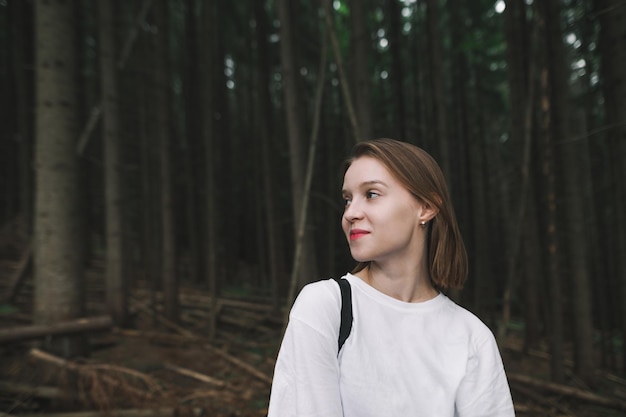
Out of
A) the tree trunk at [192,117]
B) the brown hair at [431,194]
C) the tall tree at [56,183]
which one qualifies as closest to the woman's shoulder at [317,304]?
the brown hair at [431,194]

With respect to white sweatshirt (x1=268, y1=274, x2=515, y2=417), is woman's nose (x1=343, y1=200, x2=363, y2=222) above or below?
above

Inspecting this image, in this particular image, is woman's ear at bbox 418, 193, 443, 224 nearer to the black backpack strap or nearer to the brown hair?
the brown hair

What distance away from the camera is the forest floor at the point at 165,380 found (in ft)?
10.8

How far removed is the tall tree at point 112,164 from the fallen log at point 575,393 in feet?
14.0

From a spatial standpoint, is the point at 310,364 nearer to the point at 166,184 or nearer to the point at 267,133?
the point at 166,184

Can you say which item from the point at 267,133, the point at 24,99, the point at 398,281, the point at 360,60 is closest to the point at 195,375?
the point at 360,60

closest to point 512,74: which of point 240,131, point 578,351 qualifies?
point 578,351

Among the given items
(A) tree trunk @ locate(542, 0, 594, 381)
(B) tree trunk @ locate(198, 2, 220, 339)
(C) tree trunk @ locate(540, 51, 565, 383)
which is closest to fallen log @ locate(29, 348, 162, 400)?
(B) tree trunk @ locate(198, 2, 220, 339)

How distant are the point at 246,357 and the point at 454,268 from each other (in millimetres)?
4161

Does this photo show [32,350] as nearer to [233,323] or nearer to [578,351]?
[233,323]

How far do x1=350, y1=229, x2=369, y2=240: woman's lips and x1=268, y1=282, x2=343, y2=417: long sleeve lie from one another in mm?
179

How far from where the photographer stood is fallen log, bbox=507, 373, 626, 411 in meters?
3.69

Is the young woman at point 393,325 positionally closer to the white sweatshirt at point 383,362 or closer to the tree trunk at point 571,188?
the white sweatshirt at point 383,362

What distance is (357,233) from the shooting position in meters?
1.29
